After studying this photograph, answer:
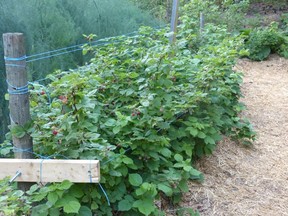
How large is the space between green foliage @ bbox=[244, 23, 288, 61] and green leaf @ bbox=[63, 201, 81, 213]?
308 inches

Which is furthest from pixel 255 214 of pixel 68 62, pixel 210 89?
pixel 68 62

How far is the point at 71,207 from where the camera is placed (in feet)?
6.77

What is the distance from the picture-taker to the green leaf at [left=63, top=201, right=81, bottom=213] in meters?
2.04

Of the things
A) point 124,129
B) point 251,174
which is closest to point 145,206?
point 124,129

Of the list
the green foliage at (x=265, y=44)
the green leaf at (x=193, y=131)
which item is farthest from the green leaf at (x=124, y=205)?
the green foliage at (x=265, y=44)

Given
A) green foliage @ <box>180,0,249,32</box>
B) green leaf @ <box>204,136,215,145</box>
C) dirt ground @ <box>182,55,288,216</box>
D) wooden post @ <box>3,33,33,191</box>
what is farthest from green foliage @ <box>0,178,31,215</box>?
green foliage @ <box>180,0,249,32</box>

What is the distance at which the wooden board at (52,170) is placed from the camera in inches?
82.4

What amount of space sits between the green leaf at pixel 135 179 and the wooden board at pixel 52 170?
17.3 inches

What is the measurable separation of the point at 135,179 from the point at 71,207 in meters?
0.57

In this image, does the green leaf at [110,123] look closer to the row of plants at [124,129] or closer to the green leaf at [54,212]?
the row of plants at [124,129]

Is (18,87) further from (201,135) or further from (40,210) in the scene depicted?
(201,135)

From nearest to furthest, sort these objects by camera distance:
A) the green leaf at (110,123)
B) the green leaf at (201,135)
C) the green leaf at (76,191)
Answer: the green leaf at (76,191), the green leaf at (110,123), the green leaf at (201,135)

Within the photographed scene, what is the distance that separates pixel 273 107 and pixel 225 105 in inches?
72.5

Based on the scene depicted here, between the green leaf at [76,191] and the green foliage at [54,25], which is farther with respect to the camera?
the green foliage at [54,25]
